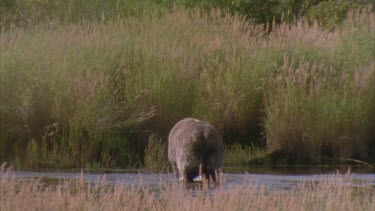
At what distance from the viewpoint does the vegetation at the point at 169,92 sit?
17.7 m

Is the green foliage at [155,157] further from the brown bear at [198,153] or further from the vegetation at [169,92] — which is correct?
the brown bear at [198,153]

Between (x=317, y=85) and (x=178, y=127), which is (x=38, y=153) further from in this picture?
(x=317, y=85)

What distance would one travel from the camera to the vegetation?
17.7 m

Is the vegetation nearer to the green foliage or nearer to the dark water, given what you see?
the green foliage

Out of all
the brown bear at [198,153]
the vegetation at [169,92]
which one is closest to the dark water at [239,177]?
the brown bear at [198,153]

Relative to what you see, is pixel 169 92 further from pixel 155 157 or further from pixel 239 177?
pixel 239 177

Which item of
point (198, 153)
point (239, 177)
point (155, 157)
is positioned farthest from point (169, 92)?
point (198, 153)

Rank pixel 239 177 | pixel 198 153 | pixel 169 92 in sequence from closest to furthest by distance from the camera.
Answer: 1. pixel 198 153
2. pixel 239 177
3. pixel 169 92

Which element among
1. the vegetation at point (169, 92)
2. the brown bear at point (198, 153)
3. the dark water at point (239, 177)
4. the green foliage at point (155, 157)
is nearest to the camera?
the brown bear at point (198, 153)

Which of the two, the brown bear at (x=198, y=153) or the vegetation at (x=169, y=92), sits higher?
the vegetation at (x=169, y=92)

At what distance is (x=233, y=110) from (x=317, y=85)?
5.99 feet

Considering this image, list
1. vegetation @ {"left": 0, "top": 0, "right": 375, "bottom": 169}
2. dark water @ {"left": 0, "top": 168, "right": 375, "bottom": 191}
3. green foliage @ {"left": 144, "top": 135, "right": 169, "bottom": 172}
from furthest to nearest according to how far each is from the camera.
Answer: vegetation @ {"left": 0, "top": 0, "right": 375, "bottom": 169}
green foliage @ {"left": 144, "top": 135, "right": 169, "bottom": 172}
dark water @ {"left": 0, "top": 168, "right": 375, "bottom": 191}

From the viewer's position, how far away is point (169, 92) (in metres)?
18.9

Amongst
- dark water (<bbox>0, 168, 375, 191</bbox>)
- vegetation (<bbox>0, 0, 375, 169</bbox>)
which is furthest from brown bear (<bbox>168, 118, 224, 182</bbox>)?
vegetation (<bbox>0, 0, 375, 169</bbox>)
